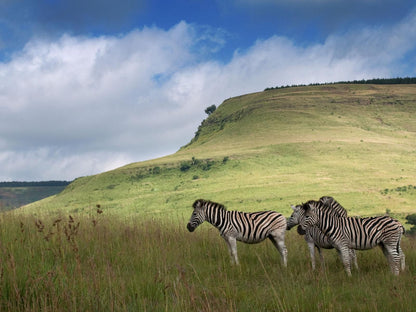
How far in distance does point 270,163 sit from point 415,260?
78627mm

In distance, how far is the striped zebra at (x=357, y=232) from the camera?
31.3 feet

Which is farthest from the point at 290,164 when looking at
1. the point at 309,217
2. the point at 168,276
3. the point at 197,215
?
the point at 168,276

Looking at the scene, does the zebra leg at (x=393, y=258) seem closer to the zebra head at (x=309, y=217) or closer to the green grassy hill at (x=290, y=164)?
the zebra head at (x=309, y=217)

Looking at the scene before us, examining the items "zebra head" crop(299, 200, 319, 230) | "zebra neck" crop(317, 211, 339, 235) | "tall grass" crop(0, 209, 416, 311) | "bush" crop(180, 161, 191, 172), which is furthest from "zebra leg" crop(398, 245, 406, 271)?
"bush" crop(180, 161, 191, 172)

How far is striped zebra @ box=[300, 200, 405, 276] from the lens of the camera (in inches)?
376

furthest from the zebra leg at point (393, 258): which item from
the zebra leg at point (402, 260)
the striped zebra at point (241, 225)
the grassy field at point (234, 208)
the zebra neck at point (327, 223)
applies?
the striped zebra at point (241, 225)

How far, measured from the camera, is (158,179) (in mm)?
97688

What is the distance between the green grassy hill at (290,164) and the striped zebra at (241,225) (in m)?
51.6

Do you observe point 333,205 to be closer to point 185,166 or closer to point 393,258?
point 393,258

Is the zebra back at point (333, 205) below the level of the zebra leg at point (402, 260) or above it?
above

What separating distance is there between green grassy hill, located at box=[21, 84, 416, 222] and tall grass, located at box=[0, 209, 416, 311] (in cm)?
5016

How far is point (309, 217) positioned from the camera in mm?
9773

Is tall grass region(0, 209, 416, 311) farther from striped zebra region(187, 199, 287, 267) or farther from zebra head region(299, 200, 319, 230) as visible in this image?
zebra head region(299, 200, 319, 230)

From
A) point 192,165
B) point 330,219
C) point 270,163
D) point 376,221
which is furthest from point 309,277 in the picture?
point 192,165
